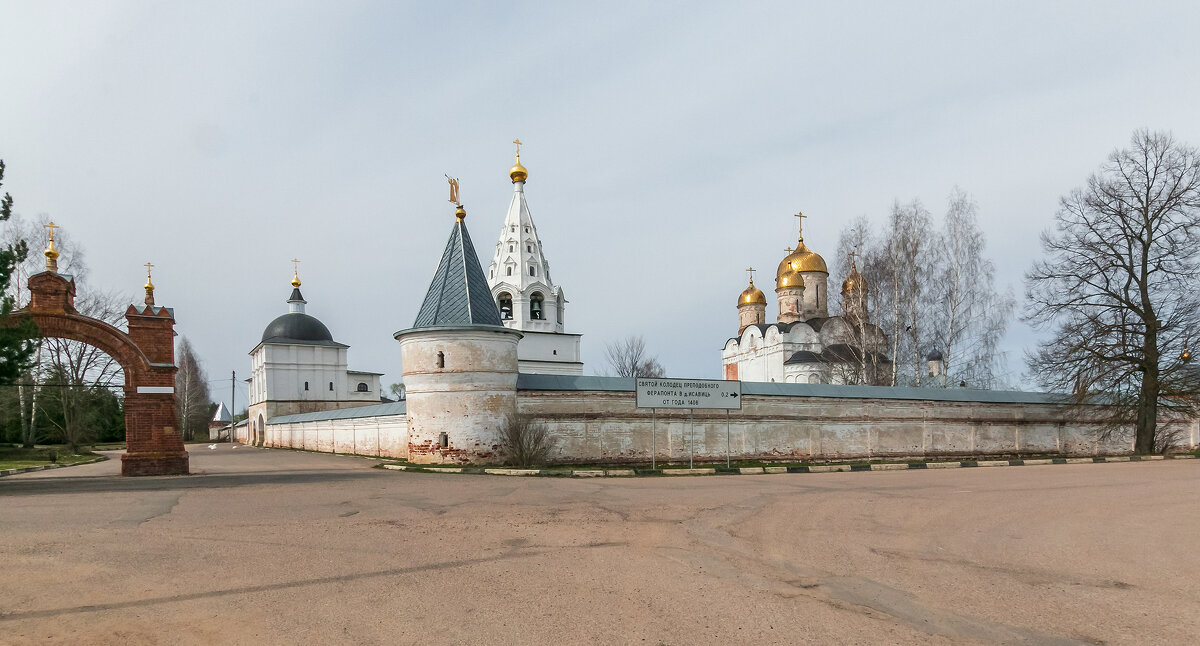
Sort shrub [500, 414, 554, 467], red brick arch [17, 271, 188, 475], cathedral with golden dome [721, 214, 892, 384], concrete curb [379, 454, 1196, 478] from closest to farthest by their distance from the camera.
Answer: red brick arch [17, 271, 188, 475] → concrete curb [379, 454, 1196, 478] → shrub [500, 414, 554, 467] → cathedral with golden dome [721, 214, 892, 384]

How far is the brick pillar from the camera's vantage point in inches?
685

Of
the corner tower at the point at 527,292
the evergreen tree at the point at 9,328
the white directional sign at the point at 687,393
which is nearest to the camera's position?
the evergreen tree at the point at 9,328

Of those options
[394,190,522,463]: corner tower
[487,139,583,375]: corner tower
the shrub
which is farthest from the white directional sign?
[487,139,583,375]: corner tower

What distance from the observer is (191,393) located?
62.8m

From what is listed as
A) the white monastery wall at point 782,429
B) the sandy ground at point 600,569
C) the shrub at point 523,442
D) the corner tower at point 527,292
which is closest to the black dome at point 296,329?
the corner tower at point 527,292

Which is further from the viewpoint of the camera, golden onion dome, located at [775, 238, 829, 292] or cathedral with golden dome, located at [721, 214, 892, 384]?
golden onion dome, located at [775, 238, 829, 292]

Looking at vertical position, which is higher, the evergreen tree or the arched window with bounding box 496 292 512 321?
the arched window with bounding box 496 292 512 321

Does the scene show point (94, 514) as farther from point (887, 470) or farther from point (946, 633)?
point (887, 470)

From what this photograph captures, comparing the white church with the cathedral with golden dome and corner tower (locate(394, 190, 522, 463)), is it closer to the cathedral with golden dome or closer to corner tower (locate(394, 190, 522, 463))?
the cathedral with golden dome

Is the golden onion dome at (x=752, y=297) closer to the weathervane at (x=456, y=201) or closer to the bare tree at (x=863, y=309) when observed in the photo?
the bare tree at (x=863, y=309)

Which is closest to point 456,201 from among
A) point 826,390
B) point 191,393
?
point 826,390

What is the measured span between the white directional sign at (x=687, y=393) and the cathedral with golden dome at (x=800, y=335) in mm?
14805

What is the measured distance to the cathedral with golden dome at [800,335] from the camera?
34.9 m

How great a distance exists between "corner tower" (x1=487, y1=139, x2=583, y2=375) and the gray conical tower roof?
16.2 meters
